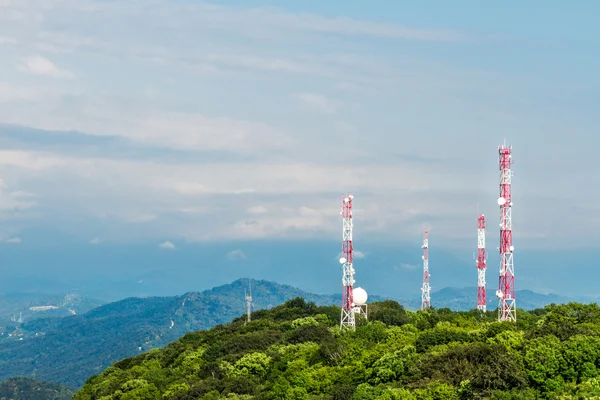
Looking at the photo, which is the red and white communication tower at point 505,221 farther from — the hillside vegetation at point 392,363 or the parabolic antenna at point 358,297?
the parabolic antenna at point 358,297

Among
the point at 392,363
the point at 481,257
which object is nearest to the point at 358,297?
the point at 481,257

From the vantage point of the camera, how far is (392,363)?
217 ft

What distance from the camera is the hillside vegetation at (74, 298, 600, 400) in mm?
55469

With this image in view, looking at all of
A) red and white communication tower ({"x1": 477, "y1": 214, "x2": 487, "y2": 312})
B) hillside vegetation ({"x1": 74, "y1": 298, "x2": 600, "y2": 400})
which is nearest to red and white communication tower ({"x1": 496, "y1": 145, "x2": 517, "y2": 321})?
hillside vegetation ({"x1": 74, "y1": 298, "x2": 600, "y2": 400})

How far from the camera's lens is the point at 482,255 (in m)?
102

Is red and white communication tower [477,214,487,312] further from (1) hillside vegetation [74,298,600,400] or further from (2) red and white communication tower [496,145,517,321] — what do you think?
(2) red and white communication tower [496,145,517,321]

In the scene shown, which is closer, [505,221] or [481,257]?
[505,221]

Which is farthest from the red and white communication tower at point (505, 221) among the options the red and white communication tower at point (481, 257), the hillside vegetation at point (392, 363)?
the red and white communication tower at point (481, 257)

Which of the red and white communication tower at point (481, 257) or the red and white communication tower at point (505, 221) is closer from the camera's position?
the red and white communication tower at point (505, 221)

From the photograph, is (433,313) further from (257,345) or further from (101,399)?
(101,399)

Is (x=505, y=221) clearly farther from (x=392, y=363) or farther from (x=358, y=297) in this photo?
(x=358, y=297)

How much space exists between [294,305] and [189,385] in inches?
2396

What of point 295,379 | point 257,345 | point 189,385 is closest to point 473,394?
point 295,379

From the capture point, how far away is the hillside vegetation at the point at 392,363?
5547cm
